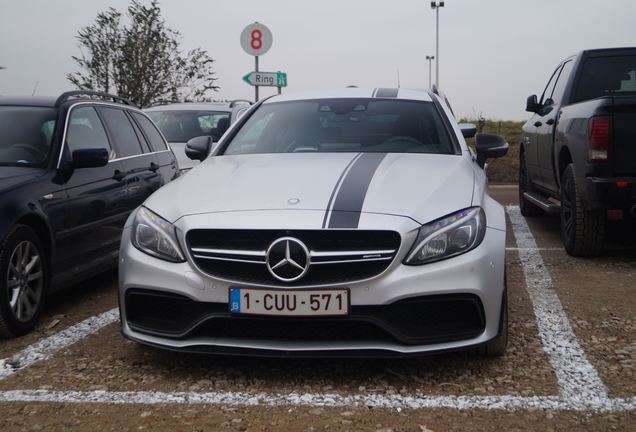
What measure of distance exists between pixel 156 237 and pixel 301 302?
82 cm

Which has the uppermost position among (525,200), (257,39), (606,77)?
(257,39)

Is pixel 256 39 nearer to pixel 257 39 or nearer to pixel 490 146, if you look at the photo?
pixel 257 39

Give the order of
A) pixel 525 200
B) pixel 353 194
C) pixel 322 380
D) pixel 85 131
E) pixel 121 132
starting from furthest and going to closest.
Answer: pixel 525 200 → pixel 121 132 → pixel 85 131 → pixel 353 194 → pixel 322 380

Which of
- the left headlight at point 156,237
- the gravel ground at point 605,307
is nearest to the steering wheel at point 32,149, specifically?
the left headlight at point 156,237

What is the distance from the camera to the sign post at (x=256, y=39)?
1295 cm

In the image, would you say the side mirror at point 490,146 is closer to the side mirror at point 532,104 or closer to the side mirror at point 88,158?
the side mirror at point 88,158

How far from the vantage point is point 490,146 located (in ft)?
16.8

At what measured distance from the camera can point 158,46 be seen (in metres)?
20.1

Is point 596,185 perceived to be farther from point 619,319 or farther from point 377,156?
point 377,156

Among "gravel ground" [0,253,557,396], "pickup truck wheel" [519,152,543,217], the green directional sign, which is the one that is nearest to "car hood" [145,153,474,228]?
"gravel ground" [0,253,557,396]

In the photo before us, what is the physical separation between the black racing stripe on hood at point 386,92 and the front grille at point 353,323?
7.94 feet

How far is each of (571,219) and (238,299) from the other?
402 centimetres

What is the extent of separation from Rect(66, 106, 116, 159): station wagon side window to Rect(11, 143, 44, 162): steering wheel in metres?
0.22

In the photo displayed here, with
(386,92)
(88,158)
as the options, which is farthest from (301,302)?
(386,92)
